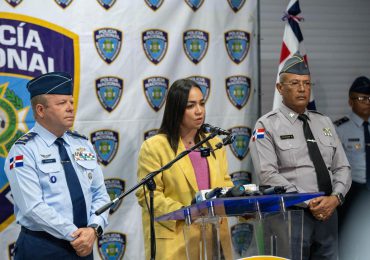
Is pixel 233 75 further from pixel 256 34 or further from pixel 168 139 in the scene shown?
pixel 168 139

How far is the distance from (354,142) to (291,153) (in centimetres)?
116

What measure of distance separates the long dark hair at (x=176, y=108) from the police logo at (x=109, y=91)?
0.75 meters

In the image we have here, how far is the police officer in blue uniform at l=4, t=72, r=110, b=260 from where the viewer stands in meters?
3.52

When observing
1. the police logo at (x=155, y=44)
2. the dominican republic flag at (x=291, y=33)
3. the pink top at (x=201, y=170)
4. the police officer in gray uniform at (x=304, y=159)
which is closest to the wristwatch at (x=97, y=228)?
the pink top at (x=201, y=170)

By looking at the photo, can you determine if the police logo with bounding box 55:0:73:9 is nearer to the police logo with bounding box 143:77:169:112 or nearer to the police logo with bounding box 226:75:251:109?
the police logo with bounding box 143:77:169:112

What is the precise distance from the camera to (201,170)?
13.0 ft

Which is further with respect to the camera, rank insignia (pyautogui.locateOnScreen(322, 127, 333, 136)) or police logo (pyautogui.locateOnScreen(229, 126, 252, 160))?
police logo (pyautogui.locateOnScreen(229, 126, 252, 160))

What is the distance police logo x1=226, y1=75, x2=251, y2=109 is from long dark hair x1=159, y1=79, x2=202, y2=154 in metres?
1.00

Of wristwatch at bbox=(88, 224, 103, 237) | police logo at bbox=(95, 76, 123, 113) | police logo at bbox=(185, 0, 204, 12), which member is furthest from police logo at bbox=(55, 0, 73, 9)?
wristwatch at bbox=(88, 224, 103, 237)

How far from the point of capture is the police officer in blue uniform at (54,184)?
3516 mm

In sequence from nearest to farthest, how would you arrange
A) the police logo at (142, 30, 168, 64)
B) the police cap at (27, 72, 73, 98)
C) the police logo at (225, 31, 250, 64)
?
the police cap at (27, 72, 73, 98) → the police logo at (142, 30, 168, 64) → the police logo at (225, 31, 250, 64)

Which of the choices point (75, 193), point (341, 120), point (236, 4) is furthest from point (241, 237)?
point (341, 120)

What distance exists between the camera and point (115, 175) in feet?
15.4

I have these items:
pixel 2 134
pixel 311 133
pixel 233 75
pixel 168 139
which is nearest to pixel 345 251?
pixel 311 133
